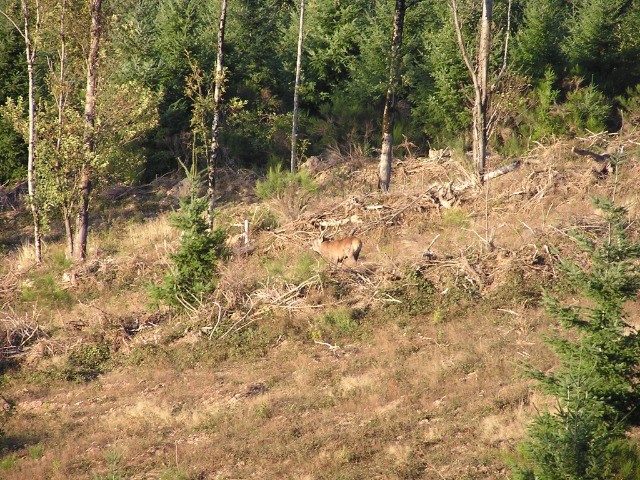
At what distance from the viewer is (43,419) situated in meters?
12.0

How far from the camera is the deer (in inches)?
594

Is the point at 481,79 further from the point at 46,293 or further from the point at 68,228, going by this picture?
the point at 46,293

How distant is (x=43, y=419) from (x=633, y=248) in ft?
30.9

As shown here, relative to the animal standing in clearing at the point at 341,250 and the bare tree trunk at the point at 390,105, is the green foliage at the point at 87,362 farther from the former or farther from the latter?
the bare tree trunk at the point at 390,105

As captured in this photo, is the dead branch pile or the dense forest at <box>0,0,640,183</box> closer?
the dead branch pile

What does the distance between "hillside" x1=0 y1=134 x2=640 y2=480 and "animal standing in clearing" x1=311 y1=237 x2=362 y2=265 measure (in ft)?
1.62

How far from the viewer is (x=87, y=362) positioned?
14.0 m

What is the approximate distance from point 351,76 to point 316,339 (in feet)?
52.3

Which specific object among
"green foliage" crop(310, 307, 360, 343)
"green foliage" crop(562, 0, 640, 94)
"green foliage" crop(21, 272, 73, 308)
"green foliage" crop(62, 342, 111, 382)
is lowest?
"green foliage" crop(62, 342, 111, 382)

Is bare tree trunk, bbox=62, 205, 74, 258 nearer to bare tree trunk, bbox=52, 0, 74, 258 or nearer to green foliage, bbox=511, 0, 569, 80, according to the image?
bare tree trunk, bbox=52, 0, 74, 258

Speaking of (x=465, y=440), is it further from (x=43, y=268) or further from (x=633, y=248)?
(x=43, y=268)

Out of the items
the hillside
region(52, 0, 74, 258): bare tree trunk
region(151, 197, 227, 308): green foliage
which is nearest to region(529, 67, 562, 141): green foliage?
the hillside

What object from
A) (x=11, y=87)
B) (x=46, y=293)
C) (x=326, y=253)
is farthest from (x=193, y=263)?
(x=11, y=87)

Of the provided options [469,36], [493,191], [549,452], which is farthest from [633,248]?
[469,36]
